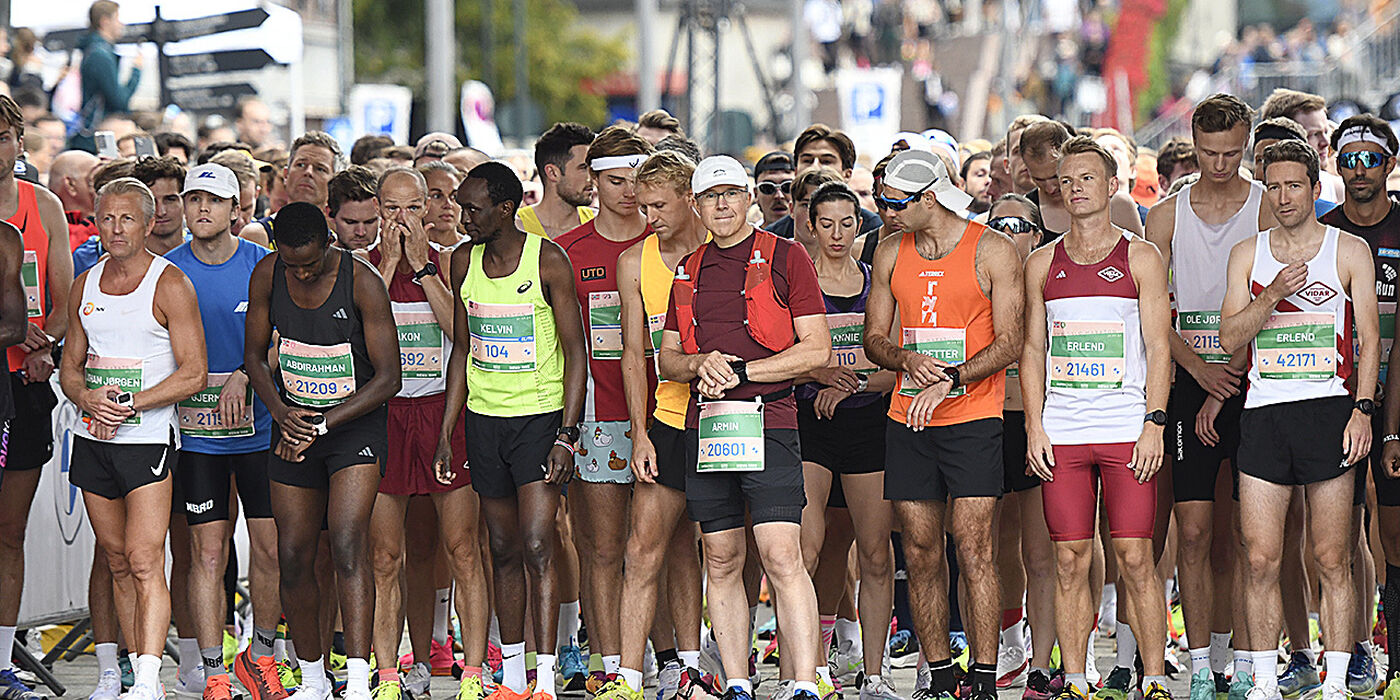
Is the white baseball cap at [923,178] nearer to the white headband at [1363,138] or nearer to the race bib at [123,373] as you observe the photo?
the white headband at [1363,138]

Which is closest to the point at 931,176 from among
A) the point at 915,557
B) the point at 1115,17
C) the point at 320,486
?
the point at 915,557

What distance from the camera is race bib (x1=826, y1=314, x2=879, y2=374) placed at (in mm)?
8617

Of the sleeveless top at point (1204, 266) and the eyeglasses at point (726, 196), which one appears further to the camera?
the sleeveless top at point (1204, 266)

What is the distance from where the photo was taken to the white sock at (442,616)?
963 cm

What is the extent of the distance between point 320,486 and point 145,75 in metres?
22.8

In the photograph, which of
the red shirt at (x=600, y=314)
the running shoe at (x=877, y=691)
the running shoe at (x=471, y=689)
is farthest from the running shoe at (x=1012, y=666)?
the running shoe at (x=471, y=689)

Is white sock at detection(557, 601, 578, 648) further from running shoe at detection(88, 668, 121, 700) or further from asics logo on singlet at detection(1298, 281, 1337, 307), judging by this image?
asics logo on singlet at detection(1298, 281, 1337, 307)

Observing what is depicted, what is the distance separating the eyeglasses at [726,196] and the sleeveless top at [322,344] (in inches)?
59.6

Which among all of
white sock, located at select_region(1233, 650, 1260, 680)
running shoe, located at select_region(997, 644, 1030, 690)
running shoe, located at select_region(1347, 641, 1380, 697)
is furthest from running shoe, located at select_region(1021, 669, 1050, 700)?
running shoe, located at select_region(1347, 641, 1380, 697)

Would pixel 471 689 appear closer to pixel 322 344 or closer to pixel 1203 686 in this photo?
pixel 322 344

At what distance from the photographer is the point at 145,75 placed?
96.9ft

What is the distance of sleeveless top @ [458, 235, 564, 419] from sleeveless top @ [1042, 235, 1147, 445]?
2.07 m

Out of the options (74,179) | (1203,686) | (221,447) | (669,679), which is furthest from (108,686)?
(1203,686)

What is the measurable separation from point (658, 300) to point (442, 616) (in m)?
2.34
